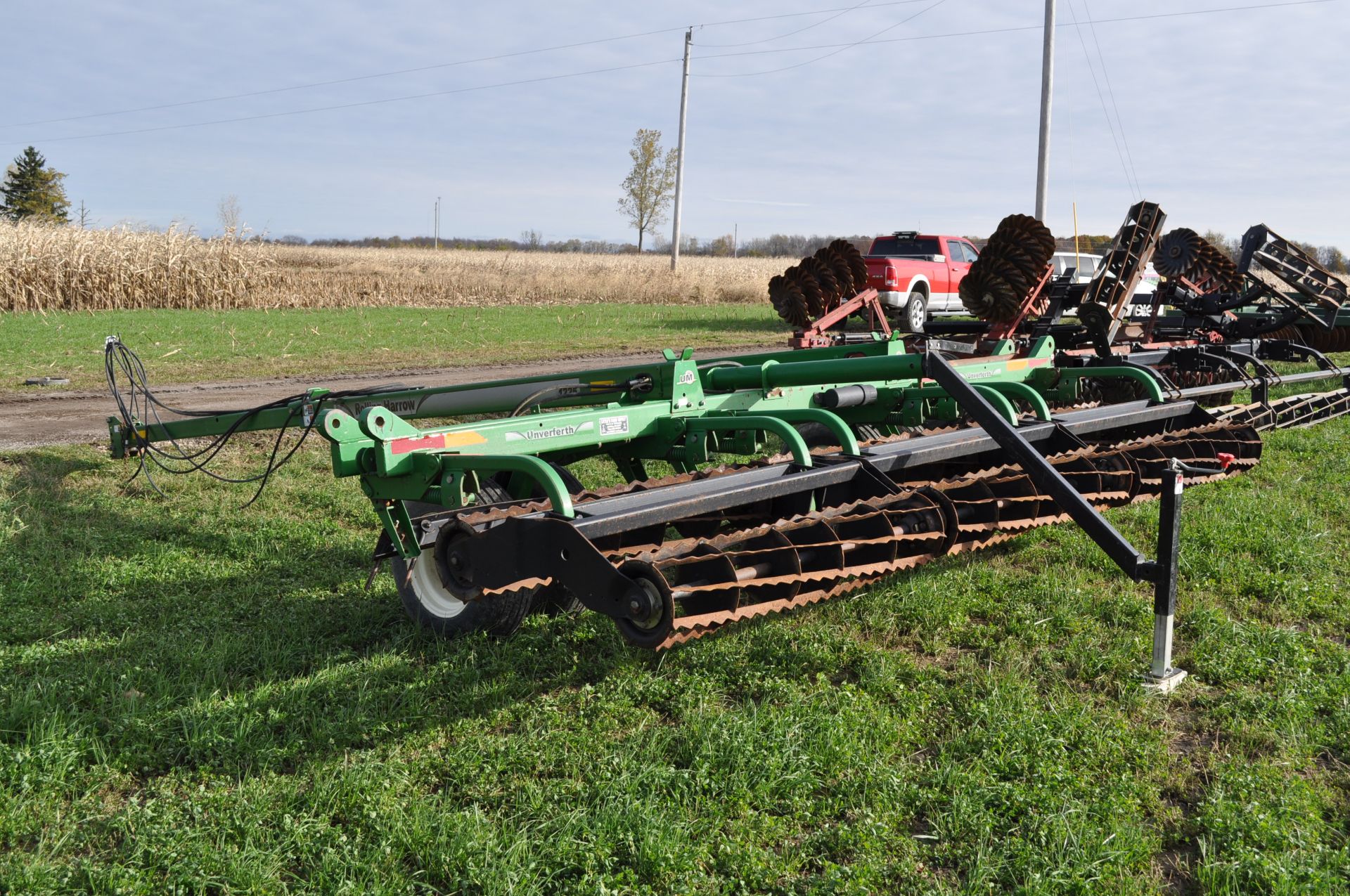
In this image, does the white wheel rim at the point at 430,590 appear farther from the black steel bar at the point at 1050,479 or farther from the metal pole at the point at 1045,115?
the metal pole at the point at 1045,115

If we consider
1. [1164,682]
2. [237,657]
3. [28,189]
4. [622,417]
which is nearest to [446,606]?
[237,657]

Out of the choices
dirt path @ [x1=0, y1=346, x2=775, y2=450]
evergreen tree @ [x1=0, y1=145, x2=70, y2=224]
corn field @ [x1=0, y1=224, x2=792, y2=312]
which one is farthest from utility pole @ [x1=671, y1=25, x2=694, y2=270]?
evergreen tree @ [x1=0, y1=145, x2=70, y2=224]

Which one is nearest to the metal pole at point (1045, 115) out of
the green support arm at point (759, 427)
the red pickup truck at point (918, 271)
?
the red pickup truck at point (918, 271)

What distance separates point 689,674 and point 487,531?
1.14 m

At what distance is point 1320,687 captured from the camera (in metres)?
3.65

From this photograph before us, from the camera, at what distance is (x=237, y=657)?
13.2ft

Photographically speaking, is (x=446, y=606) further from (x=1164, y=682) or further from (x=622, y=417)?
(x=1164, y=682)

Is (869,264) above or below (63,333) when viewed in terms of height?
above

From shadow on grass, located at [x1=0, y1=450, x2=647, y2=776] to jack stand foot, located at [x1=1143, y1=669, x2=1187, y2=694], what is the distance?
1935 millimetres

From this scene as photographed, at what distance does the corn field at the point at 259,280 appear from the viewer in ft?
70.4

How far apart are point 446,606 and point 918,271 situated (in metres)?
15.5

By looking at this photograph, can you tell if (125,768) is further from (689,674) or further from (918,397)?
(918,397)

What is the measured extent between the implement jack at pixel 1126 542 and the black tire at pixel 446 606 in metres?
1.88

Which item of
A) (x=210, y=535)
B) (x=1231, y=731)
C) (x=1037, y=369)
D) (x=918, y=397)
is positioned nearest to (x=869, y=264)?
(x=1037, y=369)
